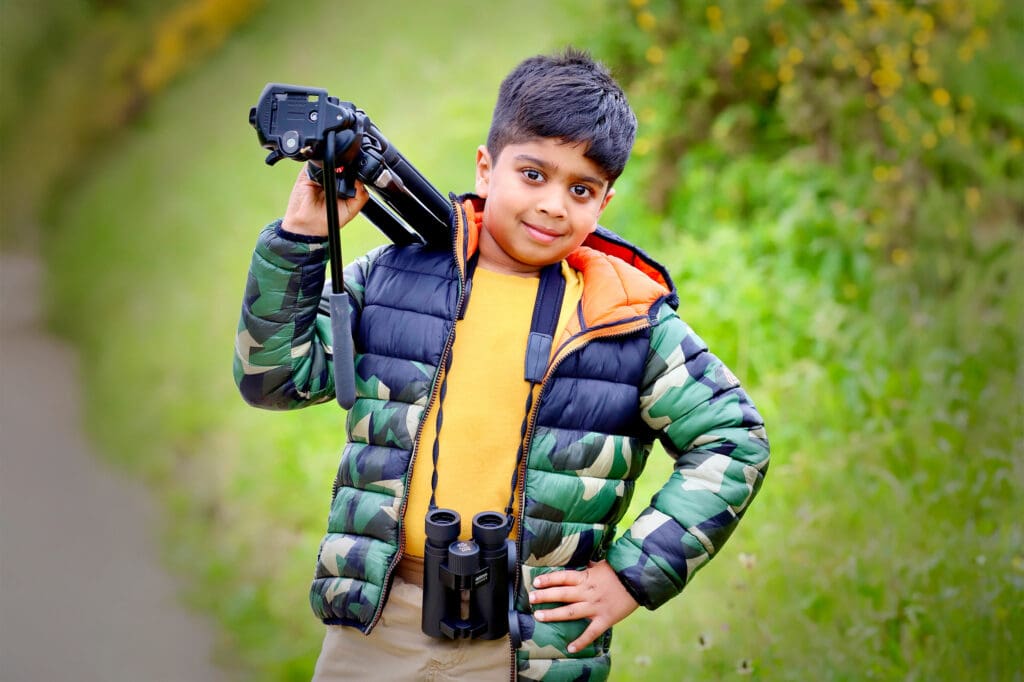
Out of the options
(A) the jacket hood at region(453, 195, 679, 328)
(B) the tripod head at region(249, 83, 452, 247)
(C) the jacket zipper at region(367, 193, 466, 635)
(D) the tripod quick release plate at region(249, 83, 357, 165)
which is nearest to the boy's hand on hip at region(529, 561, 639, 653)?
(C) the jacket zipper at region(367, 193, 466, 635)

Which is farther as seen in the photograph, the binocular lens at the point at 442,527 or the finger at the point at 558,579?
the finger at the point at 558,579

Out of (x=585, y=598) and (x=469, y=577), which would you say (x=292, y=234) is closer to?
(x=469, y=577)

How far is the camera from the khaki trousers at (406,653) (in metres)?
2.20

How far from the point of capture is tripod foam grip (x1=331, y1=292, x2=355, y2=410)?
6.85 feet

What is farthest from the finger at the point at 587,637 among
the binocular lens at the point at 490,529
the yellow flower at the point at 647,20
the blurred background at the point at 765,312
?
the yellow flower at the point at 647,20

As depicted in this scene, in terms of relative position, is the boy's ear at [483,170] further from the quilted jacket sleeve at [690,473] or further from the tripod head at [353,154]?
the quilted jacket sleeve at [690,473]

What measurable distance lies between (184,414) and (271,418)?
813mm

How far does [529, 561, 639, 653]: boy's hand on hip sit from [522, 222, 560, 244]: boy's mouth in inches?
27.2

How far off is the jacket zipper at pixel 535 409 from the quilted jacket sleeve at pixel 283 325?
47 centimetres

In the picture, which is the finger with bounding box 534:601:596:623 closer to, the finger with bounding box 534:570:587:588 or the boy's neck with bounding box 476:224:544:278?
the finger with bounding box 534:570:587:588

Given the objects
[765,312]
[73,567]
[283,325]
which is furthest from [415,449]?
[73,567]

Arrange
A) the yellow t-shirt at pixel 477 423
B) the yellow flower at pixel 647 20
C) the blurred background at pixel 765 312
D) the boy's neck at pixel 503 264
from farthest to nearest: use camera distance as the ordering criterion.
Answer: the yellow flower at pixel 647 20 < the blurred background at pixel 765 312 < the boy's neck at pixel 503 264 < the yellow t-shirt at pixel 477 423

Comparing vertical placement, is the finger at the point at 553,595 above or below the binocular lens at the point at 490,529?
below

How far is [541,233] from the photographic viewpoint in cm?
224
